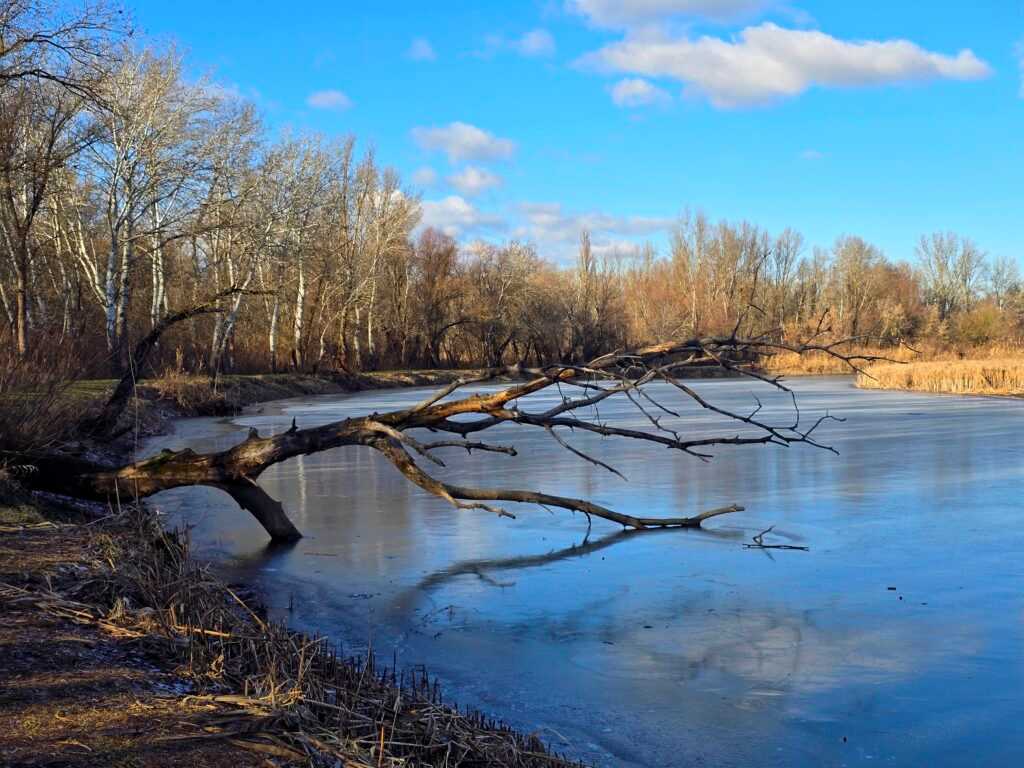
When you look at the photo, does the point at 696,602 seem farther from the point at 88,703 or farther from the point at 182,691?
the point at 88,703

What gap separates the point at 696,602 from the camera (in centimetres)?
689

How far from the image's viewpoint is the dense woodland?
61.2ft

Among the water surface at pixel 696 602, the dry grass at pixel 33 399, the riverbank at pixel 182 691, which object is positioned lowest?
the water surface at pixel 696 602

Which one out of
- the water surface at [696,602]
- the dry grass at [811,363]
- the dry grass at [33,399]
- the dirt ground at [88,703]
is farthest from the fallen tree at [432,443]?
the dry grass at [811,363]

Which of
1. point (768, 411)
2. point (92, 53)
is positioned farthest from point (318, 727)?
point (768, 411)

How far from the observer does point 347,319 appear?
4562 cm

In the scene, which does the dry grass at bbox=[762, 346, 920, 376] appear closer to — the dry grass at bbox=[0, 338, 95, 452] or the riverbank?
the dry grass at bbox=[0, 338, 95, 452]

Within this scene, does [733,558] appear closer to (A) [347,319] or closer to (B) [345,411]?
(B) [345,411]

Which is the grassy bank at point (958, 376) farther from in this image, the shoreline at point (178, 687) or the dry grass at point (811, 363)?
the shoreline at point (178, 687)

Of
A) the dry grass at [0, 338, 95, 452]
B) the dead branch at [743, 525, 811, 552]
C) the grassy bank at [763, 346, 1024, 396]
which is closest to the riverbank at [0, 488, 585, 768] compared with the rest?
the dry grass at [0, 338, 95, 452]

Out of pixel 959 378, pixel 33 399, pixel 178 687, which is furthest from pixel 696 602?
pixel 959 378

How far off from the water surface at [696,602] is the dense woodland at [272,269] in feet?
6.40

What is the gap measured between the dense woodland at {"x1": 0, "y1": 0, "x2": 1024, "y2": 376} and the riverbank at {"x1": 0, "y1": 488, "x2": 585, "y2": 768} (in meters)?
3.61

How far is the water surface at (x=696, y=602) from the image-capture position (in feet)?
15.5
